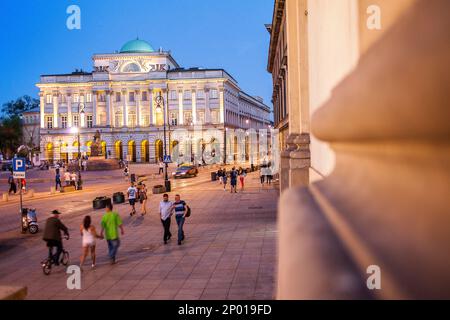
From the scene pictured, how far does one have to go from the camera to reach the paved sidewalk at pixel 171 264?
947 cm

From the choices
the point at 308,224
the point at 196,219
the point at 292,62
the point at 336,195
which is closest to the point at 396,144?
the point at 308,224

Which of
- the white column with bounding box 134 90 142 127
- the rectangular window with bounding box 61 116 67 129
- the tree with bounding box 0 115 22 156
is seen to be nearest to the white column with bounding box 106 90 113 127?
the white column with bounding box 134 90 142 127

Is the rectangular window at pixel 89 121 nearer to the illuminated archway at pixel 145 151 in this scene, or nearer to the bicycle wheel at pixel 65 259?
the illuminated archway at pixel 145 151

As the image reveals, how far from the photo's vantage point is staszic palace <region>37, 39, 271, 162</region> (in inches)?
3964

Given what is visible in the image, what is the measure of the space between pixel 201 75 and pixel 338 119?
334 ft

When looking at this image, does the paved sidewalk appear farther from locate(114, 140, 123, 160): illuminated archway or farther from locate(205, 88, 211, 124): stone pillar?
locate(114, 140, 123, 160): illuminated archway

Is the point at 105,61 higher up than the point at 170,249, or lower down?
higher up

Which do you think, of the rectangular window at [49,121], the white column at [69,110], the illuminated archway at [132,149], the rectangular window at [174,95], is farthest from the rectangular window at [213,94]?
the rectangular window at [49,121]

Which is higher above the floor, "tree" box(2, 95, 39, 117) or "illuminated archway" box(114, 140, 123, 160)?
"tree" box(2, 95, 39, 117)

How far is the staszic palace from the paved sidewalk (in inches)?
3195

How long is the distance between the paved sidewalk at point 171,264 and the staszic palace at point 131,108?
266 ft
